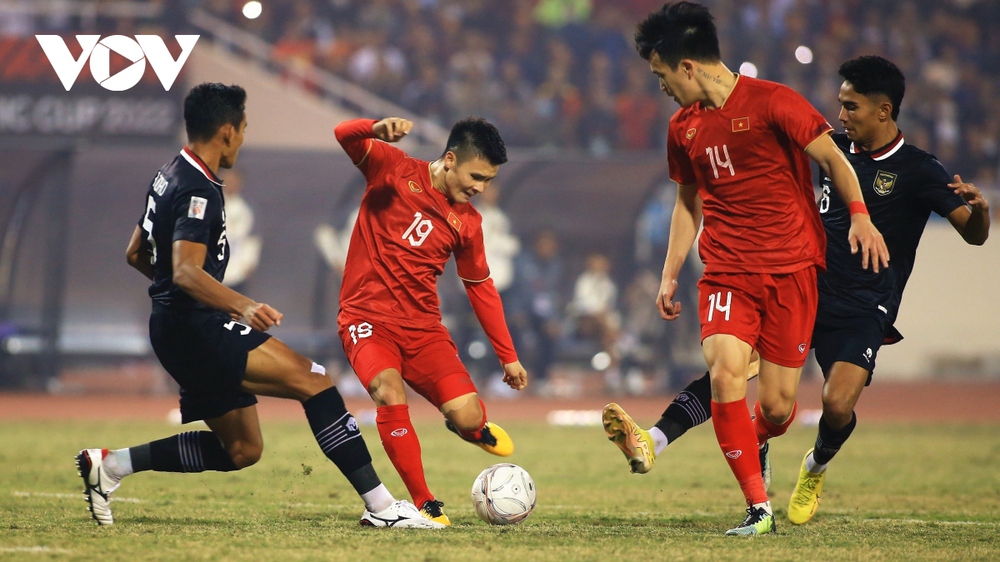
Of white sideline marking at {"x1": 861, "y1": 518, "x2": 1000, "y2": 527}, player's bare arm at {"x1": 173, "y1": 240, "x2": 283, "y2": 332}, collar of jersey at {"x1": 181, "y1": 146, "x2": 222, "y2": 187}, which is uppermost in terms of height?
collar of jersey at {"x1": 181, "y1": 146, "x2": 222, "y2": 187}

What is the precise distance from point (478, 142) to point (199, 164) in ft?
4.99

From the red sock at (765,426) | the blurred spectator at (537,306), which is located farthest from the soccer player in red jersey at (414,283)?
the blurred spectator at (537,306)

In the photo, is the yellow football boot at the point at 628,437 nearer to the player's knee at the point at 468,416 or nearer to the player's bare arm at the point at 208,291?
the player's knee at the point at 468,416

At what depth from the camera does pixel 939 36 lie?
20.7m

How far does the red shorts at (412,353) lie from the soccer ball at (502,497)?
50 centimetres

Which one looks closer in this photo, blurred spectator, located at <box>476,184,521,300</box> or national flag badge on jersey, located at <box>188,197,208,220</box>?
national flag badge on jersey, located at <box>188,197,208,220</box>

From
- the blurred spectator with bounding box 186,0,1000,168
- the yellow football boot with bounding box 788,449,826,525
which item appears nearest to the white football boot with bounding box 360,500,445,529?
the yellow football boot with bounding box 788,449,826,525

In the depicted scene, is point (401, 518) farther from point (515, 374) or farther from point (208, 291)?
point (208, 291)

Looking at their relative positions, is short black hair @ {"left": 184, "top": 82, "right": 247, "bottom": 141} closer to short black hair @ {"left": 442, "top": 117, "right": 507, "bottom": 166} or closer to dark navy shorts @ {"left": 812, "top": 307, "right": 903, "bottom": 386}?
short black hair @ {"left": 442, "top": 117, "right": 507, "bottom": 166}

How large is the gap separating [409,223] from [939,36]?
17172 mm

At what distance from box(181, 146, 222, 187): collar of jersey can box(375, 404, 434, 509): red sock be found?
150 centimetres

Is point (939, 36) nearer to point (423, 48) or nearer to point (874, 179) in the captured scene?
point (423, 48)

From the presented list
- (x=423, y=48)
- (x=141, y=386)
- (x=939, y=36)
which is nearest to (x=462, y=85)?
(x=423, y=48)

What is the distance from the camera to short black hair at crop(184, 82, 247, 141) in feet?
19.2
